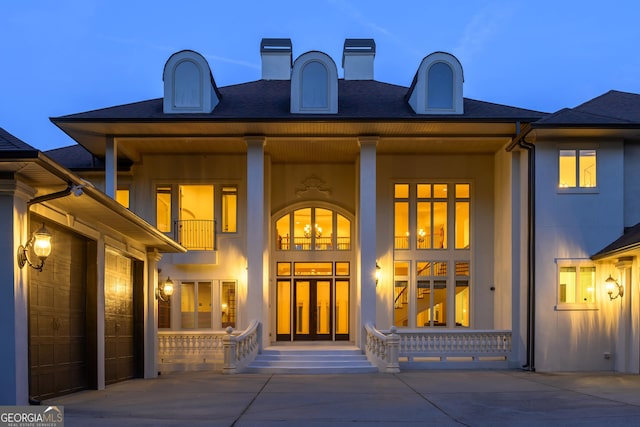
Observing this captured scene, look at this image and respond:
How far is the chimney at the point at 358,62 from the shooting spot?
84.9 feet

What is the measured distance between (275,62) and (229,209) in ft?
19.6

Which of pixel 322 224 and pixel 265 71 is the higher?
pixel 265 71

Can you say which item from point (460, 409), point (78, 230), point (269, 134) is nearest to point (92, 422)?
point (78, 230)

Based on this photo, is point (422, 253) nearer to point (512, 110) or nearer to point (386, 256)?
point (386, 256)

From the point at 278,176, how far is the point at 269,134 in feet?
11.6

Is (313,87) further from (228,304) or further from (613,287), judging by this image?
(613,287)

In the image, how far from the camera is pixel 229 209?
76.0ft

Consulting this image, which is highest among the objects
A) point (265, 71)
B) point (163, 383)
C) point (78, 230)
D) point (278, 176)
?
point (265, 71)

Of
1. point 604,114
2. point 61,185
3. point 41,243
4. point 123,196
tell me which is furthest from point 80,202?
point 604,114

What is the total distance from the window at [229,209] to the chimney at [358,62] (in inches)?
239

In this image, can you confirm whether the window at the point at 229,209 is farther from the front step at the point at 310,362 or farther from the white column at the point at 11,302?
the white column at the point at 11,302

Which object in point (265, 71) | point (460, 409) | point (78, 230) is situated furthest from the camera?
point (265, 71)

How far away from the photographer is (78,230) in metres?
12.2

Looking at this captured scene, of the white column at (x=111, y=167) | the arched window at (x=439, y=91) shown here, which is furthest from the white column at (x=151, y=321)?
the arched window at (x=439, y=91)
